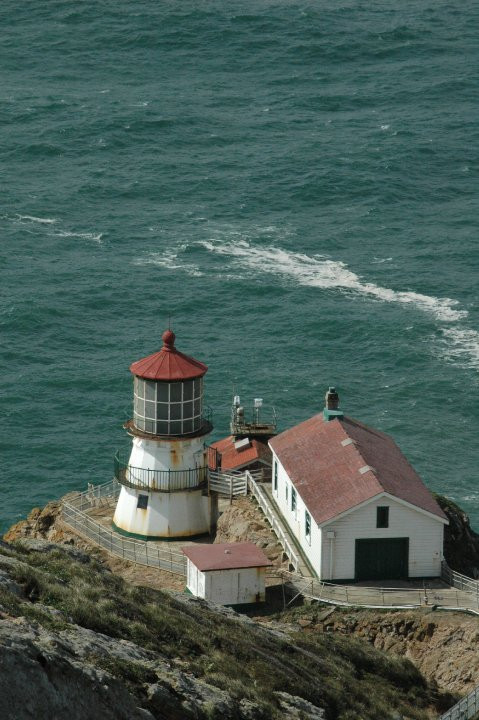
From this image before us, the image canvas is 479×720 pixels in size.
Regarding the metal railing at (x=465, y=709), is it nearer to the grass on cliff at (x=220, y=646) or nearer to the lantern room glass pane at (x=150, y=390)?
the grass on cliff at (x=220, y=646)

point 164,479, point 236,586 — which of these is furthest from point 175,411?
→ point 236,586

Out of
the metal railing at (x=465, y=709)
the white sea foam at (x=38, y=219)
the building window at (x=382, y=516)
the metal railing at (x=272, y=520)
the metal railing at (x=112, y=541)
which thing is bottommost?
the white sea foam at (x=38, y=219)

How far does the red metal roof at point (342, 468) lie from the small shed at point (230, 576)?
2386 millimetres

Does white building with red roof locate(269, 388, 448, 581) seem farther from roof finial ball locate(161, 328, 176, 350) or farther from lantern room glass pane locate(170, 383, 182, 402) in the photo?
roof finial ball locate(161, 328, 176, 350)

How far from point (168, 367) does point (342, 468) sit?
6.73 meters

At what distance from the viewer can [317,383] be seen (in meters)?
95.5

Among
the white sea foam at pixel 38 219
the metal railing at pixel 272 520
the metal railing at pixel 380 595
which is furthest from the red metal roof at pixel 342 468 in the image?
the white sea foam at pixel 38 219

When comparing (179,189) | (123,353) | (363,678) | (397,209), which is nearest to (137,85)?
(179,189)

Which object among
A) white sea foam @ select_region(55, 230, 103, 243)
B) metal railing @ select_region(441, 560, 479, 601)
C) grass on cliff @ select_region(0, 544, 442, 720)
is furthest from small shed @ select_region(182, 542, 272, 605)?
white sea foam @ select_region(55, 230, 103, 243)

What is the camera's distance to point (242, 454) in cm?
6081

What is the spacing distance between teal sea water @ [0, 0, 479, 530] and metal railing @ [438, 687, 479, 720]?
3905 centimetres

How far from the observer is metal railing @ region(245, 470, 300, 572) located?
5247 centimetres

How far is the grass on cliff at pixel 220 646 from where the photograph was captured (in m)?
30.4

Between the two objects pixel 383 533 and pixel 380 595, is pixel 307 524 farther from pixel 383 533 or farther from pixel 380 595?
pixel 380 595
